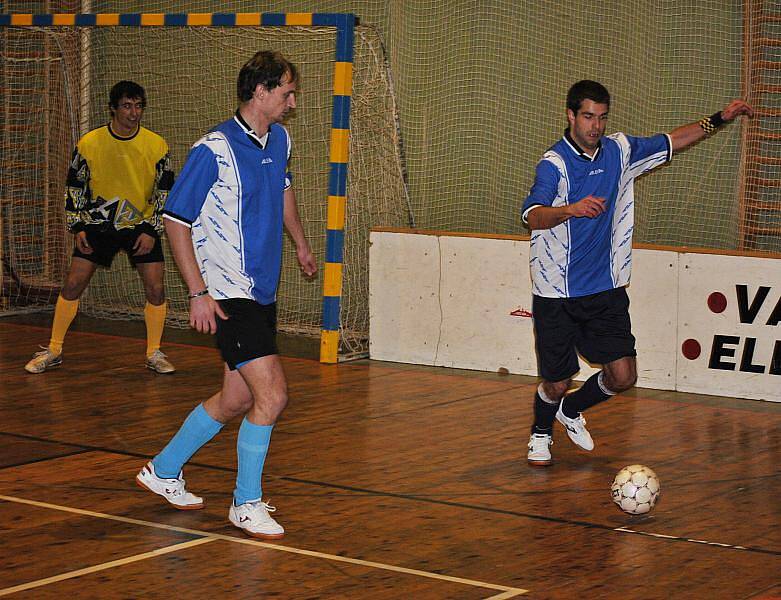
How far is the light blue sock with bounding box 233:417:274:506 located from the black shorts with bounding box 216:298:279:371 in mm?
275

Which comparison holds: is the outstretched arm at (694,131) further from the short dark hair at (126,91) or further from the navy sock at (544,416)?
the short dark hair at (126,91)

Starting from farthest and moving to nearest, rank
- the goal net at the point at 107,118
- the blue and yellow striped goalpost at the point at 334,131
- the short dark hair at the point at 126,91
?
the goal net at the point at 107,118 → the blue and yellow striped goalpost at the point at 334,131 → the short dark hair at the point at 126,91

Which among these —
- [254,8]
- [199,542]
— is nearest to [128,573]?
[199,542]

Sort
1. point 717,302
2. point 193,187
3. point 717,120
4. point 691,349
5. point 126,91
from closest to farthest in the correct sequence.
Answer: point 193,187, point 717,120, point 126,91, point 717,302, point 691,349

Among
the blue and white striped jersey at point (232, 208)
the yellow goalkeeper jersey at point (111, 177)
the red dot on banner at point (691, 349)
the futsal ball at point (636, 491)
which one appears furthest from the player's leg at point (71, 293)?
the futsal ball at point (636, 491)

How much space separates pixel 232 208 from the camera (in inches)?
200

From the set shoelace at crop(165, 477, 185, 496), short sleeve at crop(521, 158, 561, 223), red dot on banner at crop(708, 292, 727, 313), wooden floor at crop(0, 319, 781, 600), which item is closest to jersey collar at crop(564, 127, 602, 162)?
short sleeve at crop(521, 158, 561, 223)

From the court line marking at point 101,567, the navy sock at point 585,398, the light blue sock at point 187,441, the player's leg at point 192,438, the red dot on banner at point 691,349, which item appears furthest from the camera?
the red dot on banner at point 691,349

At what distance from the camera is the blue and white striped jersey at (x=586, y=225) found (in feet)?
20.7

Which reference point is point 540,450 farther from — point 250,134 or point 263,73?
point 263,73

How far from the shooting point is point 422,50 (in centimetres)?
1148

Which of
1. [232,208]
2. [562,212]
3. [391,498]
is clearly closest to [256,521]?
[391,498]

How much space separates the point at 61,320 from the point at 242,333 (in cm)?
460

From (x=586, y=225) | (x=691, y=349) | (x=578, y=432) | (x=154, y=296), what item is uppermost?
(x=586, y=225)
